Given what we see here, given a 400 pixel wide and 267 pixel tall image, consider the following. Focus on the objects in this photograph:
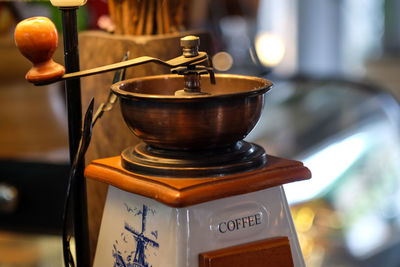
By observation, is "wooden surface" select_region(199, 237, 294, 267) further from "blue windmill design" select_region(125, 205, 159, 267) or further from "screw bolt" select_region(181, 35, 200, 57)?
"screw bolt" select_region(181, 35, 200, 57)

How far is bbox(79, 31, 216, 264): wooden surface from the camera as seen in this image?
125cm

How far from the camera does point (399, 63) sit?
591 cm

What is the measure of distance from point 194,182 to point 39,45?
0.30 metres

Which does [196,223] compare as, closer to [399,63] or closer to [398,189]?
[398,189]

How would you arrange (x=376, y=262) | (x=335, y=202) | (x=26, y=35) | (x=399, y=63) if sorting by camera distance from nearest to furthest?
(x=26, y=35) < (x=376, y=262) < (x=335, y=202) < (x=399, y=63)

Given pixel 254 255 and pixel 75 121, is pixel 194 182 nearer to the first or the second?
pixel 254 255

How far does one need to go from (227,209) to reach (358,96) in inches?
85.4

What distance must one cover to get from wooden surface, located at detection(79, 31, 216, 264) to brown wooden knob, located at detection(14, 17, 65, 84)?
313 millimetres

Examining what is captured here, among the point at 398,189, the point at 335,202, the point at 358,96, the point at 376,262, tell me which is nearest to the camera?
the point at 376,262

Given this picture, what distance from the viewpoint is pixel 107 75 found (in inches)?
50.1

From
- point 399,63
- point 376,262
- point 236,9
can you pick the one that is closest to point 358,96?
point 376,262

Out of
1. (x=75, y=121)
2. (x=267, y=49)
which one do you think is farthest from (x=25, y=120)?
(x=267, y=49)

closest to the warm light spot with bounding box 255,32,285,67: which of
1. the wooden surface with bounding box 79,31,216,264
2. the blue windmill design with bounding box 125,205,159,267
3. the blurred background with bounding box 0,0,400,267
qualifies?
the blurred background with bounding box 0,0,400,267

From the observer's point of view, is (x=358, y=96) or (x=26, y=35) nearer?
(x=26, y=35)
